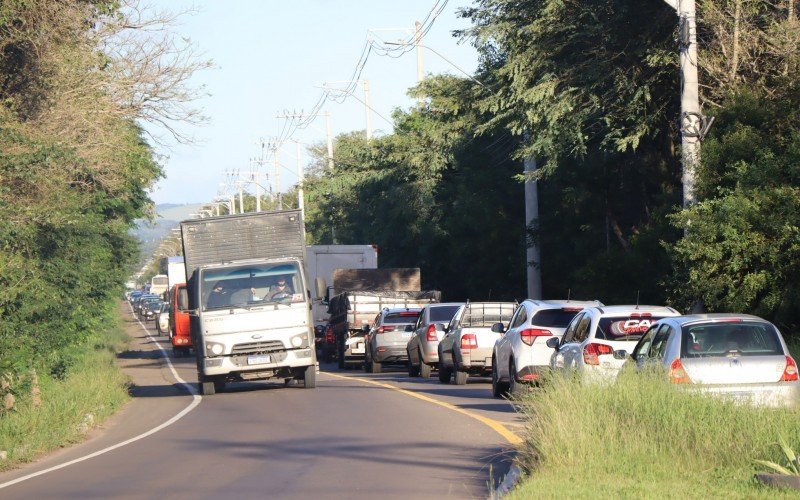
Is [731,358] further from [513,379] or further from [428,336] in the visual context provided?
[428,336]

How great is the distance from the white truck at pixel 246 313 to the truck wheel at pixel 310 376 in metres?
0.32

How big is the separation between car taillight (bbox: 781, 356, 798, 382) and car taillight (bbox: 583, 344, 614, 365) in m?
3.35

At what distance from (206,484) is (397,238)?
40518 mm

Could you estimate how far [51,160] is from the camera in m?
21.7

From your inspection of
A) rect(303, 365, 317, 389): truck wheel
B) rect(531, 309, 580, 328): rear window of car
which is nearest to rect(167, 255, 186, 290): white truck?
rect(303, 365, 317, 389): truck wheel

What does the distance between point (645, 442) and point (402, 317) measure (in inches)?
864

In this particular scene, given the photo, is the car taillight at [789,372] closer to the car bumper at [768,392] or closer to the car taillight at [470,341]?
the car bumper at [768,392]

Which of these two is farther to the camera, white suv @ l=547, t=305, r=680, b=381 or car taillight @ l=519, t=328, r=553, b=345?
car taillight @ l=519, t=328, r=553, b=345

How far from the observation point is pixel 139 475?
12.4m

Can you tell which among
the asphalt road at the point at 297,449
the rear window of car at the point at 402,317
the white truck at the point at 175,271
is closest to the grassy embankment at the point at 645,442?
the asphalt road at the point at 297,449

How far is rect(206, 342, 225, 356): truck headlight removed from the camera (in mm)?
22953

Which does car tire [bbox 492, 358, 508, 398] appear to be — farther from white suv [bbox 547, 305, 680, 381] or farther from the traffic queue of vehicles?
white suv [bbox 547, 305, 680, 381]

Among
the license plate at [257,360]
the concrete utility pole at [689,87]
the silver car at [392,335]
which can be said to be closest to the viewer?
the concrete utility pole at [689,87]

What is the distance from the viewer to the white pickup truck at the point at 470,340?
77.3ft
